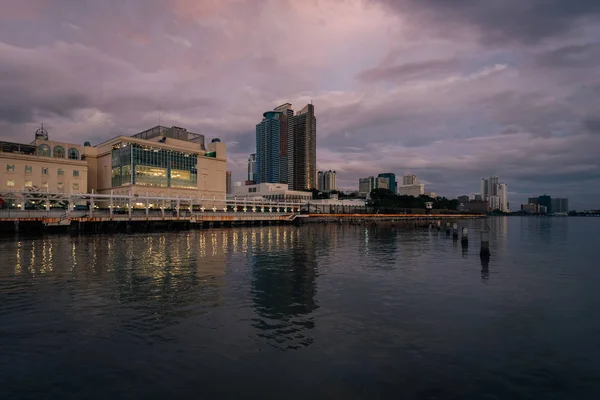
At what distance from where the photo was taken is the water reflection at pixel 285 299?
14.8 metres

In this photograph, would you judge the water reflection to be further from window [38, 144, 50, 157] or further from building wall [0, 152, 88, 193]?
window [38, 144, 50, 157]

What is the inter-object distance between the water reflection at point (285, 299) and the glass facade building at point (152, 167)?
103 meters

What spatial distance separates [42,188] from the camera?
4469 inches

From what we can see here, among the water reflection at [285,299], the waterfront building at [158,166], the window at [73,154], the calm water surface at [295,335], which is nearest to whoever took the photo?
the calm water surface at [295,335]

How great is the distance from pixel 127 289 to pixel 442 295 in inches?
801

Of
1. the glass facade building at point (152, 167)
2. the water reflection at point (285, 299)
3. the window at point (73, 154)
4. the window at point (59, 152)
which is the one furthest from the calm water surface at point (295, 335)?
the window at point (73, 154)

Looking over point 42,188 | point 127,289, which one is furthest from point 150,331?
point 42,188

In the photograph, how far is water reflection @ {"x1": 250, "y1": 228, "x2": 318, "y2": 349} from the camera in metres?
14.8

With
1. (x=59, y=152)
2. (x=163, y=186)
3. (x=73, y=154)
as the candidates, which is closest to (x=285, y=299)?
(x=163, y=186)

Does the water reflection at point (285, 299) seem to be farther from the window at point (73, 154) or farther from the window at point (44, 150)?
the window at point (73, 154)

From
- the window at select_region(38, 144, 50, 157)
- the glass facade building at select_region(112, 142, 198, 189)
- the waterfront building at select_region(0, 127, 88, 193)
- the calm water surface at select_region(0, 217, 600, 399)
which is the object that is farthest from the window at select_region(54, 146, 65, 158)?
the calm water surface at select_region(0, 217, 600, 399)

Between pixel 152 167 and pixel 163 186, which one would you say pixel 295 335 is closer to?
pixel 152 167

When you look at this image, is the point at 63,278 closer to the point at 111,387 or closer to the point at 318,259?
the point at 111,387

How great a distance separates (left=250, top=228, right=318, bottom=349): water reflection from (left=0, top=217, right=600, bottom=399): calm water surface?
11cm
